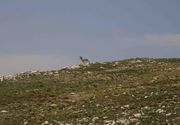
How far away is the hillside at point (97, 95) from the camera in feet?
112

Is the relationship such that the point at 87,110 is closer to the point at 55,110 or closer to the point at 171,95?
the point at 55,110

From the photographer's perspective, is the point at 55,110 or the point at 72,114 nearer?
the point at 72,114

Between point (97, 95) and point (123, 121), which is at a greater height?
point (97, 95)

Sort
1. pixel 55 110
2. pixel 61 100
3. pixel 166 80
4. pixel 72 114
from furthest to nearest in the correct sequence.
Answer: pixel 166 80 → pixel 61 100 → pixel 55 110 → pixel 72 114

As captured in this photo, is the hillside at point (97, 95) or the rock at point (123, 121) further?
the hillside at point (97, 95)

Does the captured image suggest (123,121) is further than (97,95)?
No

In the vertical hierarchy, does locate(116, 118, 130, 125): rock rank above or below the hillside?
below

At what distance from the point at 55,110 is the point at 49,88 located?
1008 centimetres

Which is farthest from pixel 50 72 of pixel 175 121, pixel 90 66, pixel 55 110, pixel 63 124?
pixel 175 121

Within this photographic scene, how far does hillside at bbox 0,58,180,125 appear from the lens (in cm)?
3412

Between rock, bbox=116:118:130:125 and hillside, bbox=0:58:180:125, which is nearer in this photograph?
rock, bbox=116:118:130:125

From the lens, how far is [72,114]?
3659cm

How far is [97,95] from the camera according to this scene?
43938 mm

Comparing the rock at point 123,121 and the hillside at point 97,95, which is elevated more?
the hillside at point 97,95
